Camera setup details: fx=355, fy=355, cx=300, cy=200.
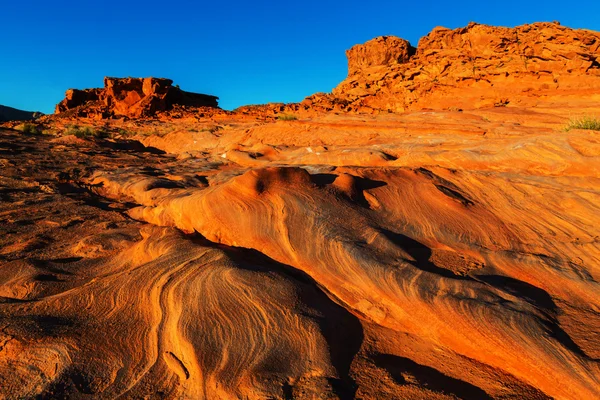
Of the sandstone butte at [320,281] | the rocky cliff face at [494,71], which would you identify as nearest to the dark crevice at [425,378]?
the sandstone butte at [320,281]

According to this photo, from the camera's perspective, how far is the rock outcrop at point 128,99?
28578 mm

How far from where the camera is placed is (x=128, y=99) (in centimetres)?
2978

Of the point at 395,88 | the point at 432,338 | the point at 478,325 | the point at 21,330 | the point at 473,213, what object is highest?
the point at 395,88

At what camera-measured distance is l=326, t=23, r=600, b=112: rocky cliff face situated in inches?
500

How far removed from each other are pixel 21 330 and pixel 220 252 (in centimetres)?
143

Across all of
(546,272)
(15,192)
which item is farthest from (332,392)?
(15,192)

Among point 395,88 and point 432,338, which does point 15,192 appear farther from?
point 395,88

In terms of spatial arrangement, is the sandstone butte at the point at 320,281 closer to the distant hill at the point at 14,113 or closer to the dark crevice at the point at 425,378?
the dark crevice at the point at 425,378

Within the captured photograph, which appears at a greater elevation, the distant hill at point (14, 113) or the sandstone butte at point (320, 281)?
the distant hill at point (14, 113)

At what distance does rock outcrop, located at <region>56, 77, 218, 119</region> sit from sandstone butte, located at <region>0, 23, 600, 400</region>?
24.1 meters

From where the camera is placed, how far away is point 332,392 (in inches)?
77.8

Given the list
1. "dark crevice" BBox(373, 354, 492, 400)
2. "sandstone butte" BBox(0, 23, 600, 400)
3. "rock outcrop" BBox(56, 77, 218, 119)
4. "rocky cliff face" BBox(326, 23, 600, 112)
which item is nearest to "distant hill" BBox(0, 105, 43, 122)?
"rock outcrop" BBox(56, 77, 218, 119)

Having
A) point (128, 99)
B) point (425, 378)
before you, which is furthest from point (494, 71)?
point (128, 99)

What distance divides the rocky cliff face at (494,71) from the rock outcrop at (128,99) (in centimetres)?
1579
